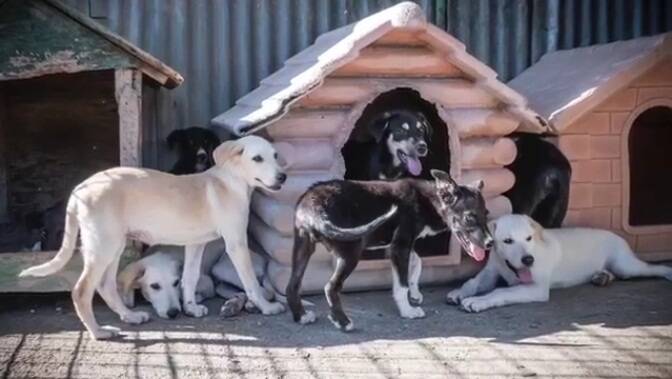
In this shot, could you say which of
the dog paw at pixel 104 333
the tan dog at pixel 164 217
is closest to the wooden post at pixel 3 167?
the tan dog at pixel 164 217

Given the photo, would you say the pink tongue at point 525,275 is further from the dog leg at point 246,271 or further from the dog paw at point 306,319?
the dog leg at point 246,271

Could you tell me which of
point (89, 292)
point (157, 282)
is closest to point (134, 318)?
point (157, 282)

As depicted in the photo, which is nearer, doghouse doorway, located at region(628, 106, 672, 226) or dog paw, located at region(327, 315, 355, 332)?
dog paw, located at region(327, 315, 355, 332)

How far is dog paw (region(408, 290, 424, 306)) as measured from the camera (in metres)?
5.53

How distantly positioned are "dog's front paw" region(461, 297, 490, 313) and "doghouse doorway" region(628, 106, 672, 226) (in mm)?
2777

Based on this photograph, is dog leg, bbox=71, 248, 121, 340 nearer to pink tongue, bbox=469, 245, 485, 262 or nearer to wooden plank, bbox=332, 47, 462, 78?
wooden plank, bbox=332, 47, 462, 78

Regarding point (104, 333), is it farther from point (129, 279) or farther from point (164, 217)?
point (164, 217)

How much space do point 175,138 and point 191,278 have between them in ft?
5.52

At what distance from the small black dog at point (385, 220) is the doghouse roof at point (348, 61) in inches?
28.1

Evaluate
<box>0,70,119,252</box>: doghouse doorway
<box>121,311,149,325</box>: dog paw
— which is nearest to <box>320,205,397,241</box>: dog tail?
<box>121,311,149,325</box>: dog paw

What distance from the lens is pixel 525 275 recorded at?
563 centimetres

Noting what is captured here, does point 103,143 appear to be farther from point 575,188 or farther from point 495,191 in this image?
point 575,188

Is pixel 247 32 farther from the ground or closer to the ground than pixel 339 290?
farther from the ground

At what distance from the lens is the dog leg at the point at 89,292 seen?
185 inches
